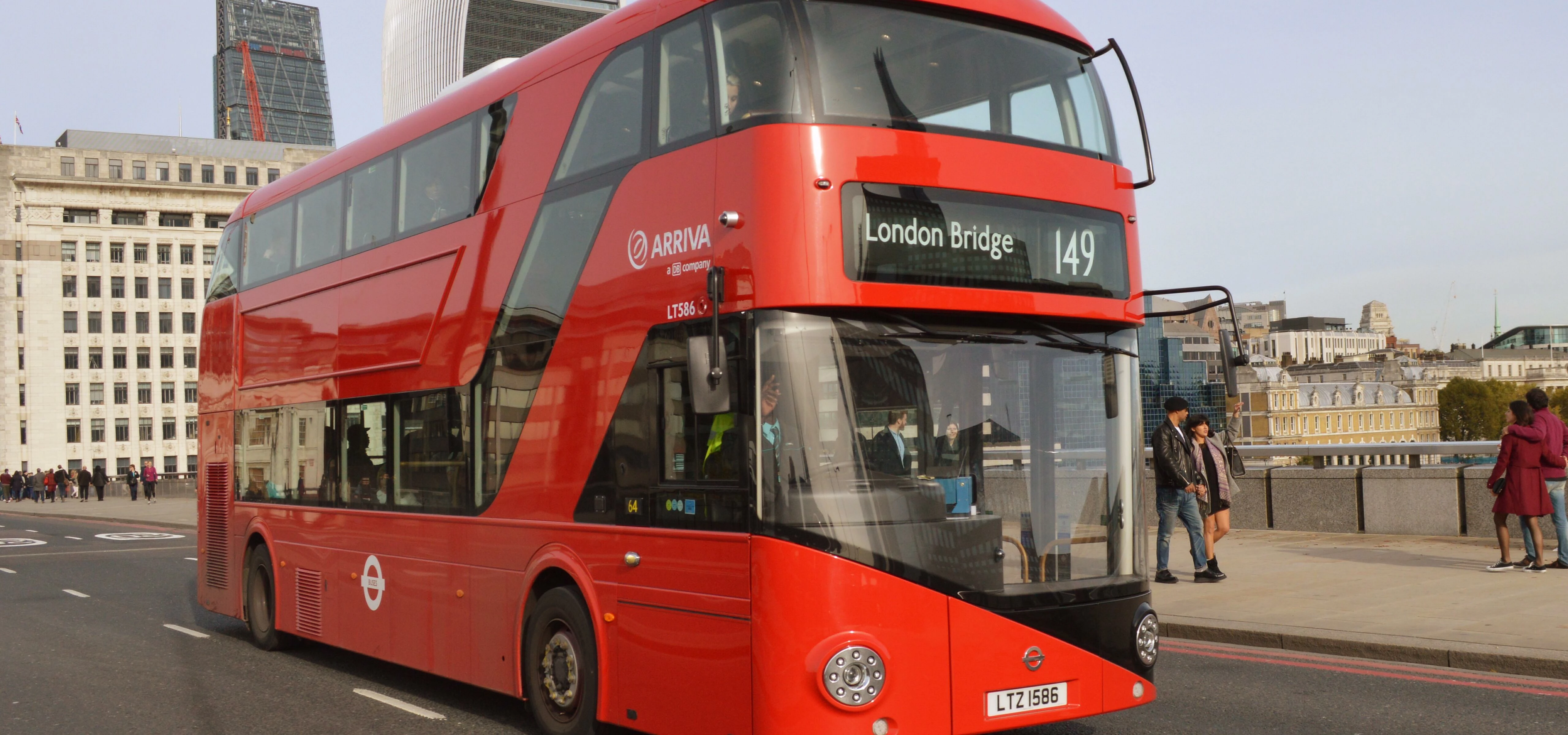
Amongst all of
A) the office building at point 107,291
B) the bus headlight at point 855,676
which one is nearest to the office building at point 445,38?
the office building at point 107,291

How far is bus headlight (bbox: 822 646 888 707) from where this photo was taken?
5.54m

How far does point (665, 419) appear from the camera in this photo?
625 centimetres

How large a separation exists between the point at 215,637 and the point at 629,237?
26.0 feet

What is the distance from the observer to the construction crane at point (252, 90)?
19675 cm

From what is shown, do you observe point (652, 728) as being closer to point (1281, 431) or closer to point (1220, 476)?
point (1220, 476)

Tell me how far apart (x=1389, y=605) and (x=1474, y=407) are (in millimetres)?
167000

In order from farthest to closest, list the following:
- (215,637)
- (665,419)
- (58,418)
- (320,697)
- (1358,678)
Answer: (58,418)
(215,637)
(320,697)
(1358,678)
(665,419)

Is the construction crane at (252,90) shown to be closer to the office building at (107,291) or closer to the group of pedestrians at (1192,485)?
the office building at (107,291)

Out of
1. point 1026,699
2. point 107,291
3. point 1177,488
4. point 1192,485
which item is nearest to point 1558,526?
point 1192,485

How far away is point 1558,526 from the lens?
12695mm

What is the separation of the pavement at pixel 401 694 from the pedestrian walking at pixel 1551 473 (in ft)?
10.8

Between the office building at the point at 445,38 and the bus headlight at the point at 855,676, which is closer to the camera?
the bus headlight at the point at 855,676

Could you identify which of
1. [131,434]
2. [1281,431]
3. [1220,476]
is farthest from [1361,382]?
[1220,476]

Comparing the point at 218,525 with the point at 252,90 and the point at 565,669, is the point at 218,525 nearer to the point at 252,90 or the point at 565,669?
the point at 565,669
